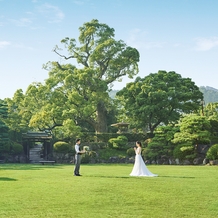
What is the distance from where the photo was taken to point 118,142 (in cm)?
3353

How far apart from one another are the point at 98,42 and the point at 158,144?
584 inches

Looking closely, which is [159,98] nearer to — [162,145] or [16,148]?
[162,145]

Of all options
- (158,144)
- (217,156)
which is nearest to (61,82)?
(158,144)

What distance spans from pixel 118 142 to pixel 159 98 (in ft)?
17.8

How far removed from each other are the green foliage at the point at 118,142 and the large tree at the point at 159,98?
266 cm

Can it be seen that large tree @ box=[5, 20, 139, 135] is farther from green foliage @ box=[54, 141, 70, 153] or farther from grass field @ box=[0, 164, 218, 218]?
grass field @ box=[0, 164, 218, 218]

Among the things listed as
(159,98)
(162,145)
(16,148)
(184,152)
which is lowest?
(184,152)

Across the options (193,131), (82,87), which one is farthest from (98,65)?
(193,131)

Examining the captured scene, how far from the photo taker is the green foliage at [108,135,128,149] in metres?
33.5

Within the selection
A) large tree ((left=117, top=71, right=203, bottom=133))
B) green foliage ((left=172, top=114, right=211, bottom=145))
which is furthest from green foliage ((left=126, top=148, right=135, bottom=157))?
green foliage ((left=172, top=114, right=211, bottom=145))

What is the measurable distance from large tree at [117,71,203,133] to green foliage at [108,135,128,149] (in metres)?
2.66

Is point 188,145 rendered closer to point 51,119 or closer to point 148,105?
point 148,105

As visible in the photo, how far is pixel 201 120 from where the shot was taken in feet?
88.6

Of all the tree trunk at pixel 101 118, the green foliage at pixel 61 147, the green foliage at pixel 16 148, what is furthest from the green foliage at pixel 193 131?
the green foliage at pixel 16 148
